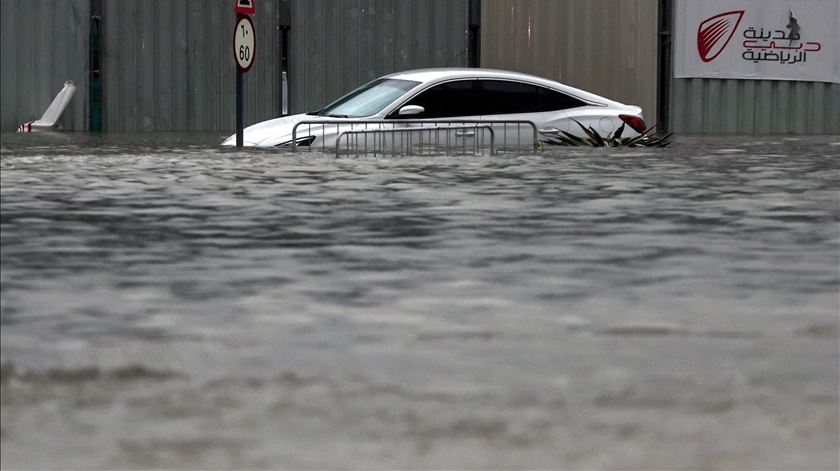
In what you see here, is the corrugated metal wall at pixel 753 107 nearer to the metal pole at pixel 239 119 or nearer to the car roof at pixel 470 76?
the car roof at pixel 470 76

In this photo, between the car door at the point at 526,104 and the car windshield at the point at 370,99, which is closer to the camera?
the car windshield at the point at 370,99

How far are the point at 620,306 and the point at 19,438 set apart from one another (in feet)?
7.30

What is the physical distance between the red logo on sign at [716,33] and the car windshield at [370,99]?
10.3m

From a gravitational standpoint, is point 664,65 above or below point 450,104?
above

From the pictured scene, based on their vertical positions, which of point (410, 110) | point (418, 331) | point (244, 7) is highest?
point (244, 7)

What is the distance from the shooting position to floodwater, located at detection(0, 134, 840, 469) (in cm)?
305

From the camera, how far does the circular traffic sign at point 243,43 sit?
50.5 ft

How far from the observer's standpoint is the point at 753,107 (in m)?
26.0

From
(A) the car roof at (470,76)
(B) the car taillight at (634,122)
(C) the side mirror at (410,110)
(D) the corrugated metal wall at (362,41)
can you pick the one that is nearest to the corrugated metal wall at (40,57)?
(D) the corrugated metal wall at (362,41)

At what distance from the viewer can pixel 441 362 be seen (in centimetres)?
390

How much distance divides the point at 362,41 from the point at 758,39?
6390 mm

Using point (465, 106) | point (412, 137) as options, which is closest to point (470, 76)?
point (465, 106)

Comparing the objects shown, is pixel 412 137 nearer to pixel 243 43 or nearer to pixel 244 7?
pixel 244 7

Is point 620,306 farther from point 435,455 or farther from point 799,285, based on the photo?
point 435,455
